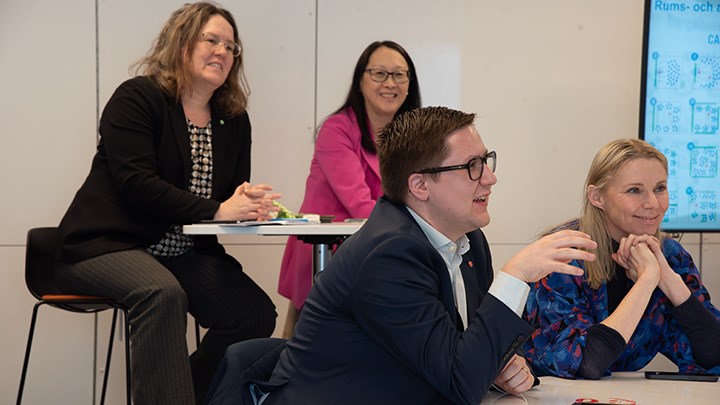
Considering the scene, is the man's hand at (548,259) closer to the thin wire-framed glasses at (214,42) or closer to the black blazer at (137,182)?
the black blazer at (137,182)

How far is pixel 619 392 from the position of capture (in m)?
1.75

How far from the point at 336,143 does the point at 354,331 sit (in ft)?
6.88

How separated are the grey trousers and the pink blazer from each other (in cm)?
48

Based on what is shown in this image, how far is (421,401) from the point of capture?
5.36 feet

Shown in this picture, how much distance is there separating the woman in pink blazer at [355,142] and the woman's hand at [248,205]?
0.60 m

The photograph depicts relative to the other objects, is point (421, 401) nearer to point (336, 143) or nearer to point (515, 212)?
point (336, 143)

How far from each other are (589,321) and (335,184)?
1.67m

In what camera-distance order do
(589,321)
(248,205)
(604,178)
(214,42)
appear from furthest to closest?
→ (214,42), (248,205), (604,178), (589,321)

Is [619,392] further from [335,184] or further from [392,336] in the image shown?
[335,184]

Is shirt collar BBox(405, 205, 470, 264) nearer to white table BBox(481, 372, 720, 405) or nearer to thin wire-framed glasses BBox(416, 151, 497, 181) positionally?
thin wire-framed glasses BBox(416, 151, 497, 181)

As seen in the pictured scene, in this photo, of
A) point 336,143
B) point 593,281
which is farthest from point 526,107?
point 593,281

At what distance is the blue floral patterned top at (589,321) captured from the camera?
2137 millimetres

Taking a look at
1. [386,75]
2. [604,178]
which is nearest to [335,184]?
[386,75]

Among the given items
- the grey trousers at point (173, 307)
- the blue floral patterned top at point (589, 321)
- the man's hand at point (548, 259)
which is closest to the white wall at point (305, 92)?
the grey trousers at point (173, 307)
